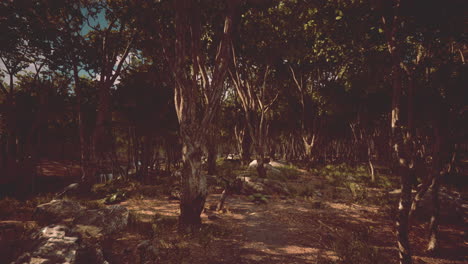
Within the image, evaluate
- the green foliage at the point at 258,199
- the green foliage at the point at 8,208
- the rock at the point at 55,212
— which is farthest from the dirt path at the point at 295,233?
the green foliage at the point at 8,208

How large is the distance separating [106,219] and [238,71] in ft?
39.7

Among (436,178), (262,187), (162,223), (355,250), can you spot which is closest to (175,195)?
(162,223)

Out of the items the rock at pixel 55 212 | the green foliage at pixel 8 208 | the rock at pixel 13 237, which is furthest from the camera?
the green foliage at pixel 8 208

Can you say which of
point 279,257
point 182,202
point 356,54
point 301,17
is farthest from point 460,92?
point 182,202

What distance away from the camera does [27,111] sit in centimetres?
1730

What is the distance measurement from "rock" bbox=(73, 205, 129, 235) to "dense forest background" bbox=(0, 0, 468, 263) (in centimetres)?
234

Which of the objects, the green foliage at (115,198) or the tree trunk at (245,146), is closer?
the green foliage at (115,198)

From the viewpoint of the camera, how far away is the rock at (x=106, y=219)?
21.3 feet

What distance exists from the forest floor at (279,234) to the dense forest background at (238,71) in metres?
0.83

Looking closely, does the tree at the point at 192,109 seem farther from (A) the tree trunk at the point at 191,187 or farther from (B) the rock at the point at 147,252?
(B) the rock at the point at 147,252

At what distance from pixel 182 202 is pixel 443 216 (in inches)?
454

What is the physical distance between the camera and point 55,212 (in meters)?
7.74

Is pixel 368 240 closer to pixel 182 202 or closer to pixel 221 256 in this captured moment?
pixel 221 256

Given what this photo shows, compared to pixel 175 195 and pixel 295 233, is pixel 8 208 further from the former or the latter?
pixel 295 233
